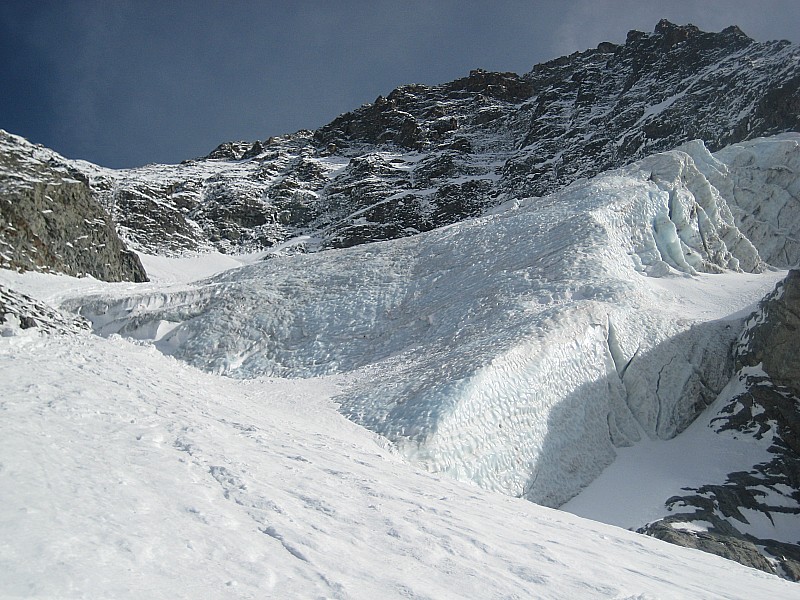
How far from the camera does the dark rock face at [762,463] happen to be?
1184 centimetres

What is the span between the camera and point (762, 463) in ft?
49.2

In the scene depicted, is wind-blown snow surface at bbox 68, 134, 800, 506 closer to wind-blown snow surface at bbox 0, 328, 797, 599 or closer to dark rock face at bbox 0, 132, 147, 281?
wind-blown snow surface at bbox 0, 328, 797, 599

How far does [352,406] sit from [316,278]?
12.0m

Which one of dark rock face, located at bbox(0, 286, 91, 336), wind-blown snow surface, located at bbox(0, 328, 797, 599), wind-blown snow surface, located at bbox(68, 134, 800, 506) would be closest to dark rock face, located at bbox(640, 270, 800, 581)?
wind-blown snow surface, located at bbox(68, 134, 800, 506)

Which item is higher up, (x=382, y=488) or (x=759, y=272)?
(x=759, y=272)

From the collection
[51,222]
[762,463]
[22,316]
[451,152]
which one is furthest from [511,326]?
[451,152]

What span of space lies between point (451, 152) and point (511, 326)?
91911 millimetres

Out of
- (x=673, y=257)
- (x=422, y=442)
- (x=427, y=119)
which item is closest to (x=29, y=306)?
(x=422, y=442)

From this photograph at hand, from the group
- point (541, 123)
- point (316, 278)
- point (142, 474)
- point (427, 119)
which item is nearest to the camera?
point (142, 474)

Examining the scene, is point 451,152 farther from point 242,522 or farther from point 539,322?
point 242,522

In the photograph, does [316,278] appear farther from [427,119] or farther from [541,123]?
[427,119]

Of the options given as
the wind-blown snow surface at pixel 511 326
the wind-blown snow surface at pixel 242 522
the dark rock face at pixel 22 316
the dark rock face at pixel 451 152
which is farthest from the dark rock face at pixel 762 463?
the dark rock face at pixel 451 152

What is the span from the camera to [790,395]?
15.9 m

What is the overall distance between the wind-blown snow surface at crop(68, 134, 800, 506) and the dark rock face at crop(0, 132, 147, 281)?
40.2 feet
